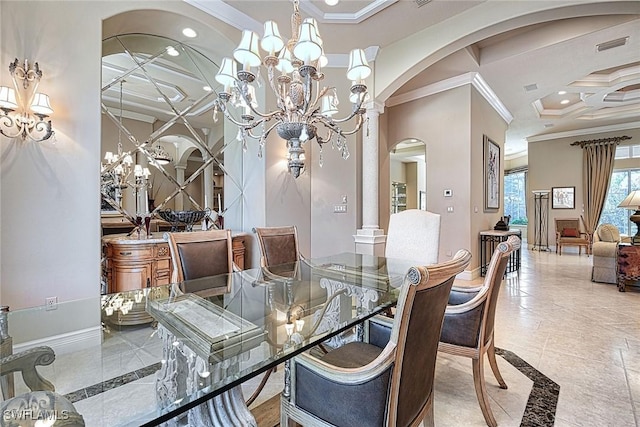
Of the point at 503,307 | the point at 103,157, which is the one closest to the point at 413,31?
the point at 503,307

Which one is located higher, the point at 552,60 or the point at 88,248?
the point at 552,60

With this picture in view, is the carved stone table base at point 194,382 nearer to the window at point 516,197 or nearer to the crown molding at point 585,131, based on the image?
the crown molding at point 585,131

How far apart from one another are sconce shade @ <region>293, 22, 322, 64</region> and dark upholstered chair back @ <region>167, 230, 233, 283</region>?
4.94 feet

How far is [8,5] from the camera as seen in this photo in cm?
227

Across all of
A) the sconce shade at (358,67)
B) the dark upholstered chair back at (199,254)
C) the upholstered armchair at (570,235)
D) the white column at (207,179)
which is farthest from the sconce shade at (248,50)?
the upholstered armchair at (570,235)

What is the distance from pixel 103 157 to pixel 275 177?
1.84 m

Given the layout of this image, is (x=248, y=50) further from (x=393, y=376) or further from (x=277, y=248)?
(x=393, y=376)

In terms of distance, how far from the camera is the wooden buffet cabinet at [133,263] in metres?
2.84

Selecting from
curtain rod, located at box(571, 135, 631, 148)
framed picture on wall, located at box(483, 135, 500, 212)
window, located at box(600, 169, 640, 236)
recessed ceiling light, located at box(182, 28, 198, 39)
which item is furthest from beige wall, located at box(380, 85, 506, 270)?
window, located at box(600, 169, 640, 236)

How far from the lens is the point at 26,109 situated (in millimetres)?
2279

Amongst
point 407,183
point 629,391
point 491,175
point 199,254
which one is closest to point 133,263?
point 199,254

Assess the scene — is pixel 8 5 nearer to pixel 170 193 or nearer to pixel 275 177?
pixel 170 193

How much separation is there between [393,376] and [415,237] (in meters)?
2.03

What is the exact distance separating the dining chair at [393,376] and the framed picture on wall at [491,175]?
521 cm
